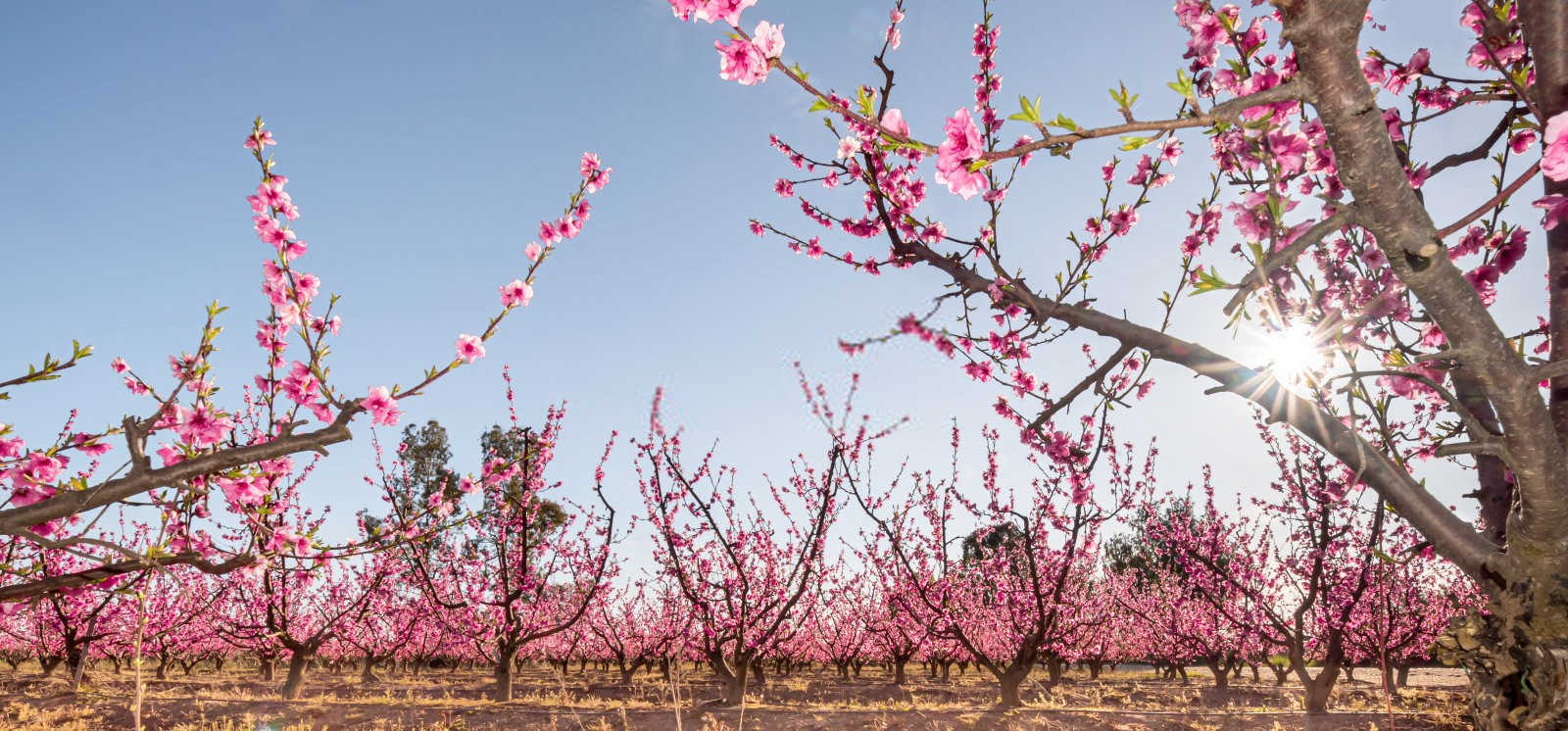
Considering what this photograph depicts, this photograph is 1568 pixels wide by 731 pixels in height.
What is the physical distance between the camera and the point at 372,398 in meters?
3.79

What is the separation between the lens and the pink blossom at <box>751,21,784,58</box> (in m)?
2.19

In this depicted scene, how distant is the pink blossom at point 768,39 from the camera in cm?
219

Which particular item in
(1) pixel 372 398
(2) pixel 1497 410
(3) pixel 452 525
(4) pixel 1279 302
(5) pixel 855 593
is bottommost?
(5) pixel 855 593

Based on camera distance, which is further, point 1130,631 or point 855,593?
point 1130,631

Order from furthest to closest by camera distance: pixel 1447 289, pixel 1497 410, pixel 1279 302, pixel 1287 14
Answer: pixel 1279 302 → pixel 1497 410 → pixel 1447 289 → pixel 1287 14

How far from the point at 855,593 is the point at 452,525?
16674mm

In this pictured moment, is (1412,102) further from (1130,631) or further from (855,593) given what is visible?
(1130,631)

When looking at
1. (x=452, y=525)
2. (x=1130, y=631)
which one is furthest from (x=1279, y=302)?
(x=1130, y=631)

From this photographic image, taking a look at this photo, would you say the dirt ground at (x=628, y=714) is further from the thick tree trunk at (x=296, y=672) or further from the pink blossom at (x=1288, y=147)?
the pink blossom at (x=1288, y=147)

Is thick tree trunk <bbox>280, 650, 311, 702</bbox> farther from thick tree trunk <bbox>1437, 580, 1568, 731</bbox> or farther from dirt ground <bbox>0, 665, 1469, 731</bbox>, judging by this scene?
thick tree trunk <bbox>1437, 580, 1568, 731</bbox>

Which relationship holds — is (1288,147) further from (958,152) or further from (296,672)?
(296,672)

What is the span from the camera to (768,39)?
87.2 inches

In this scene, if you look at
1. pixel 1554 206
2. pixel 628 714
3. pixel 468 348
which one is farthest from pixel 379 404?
pixel 628 714

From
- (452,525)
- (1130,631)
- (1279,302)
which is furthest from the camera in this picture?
(1130,631)
